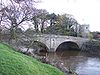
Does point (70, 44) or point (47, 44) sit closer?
point (47, 44)

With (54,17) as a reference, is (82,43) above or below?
below

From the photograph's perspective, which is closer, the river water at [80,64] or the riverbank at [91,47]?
the river water at [80,64]

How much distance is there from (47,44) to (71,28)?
12225mm

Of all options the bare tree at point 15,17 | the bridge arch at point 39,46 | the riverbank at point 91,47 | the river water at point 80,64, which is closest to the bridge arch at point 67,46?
the riverbank at point 91,47

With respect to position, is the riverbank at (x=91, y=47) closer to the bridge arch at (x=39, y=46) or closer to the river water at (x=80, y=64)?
the bridge arch at (x=39, y=46)

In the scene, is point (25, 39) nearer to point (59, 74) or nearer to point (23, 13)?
point (23, 13)

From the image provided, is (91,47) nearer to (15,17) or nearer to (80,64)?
(80,64)

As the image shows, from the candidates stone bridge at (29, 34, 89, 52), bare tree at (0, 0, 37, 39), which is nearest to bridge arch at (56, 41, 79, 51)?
stone bridge at (29, 34, 89, 52)

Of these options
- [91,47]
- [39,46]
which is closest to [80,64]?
[39,46]

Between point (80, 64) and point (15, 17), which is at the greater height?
point (15, 17)

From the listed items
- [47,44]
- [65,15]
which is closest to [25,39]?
[47,44]

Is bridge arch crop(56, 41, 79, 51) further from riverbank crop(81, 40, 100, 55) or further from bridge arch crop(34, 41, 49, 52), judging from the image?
bridge arch crop(34, 41, 49, 52)

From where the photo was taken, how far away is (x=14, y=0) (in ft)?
30.2

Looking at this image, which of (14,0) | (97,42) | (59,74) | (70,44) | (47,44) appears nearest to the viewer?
(14,0)
